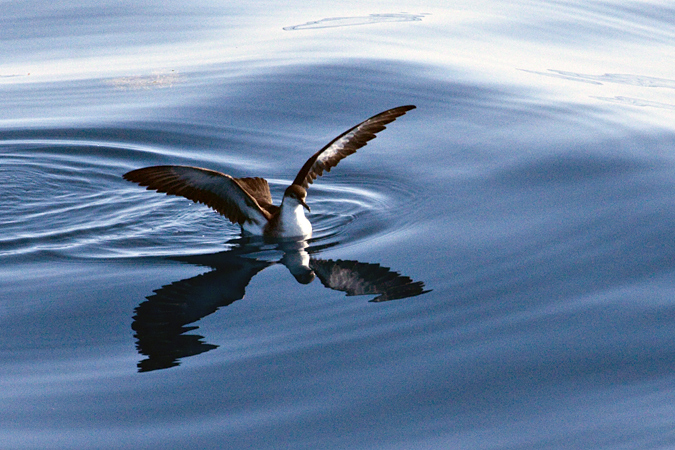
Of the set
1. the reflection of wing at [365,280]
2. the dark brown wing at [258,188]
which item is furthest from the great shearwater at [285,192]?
the reflection of wing at [365,280]

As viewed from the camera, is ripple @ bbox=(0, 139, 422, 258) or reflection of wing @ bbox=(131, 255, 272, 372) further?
ripple @ bbox=(0, 139, 422, 258)

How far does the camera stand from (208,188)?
7.39 metres

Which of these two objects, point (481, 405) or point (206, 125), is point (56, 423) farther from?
point (206, 125)

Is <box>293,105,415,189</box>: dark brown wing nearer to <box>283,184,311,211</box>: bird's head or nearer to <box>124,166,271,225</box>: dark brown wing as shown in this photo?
<box>283,184,311,211</box>: bird's head

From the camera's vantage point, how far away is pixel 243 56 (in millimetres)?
12961

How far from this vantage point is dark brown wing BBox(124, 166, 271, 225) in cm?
698

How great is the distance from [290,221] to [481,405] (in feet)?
9.50

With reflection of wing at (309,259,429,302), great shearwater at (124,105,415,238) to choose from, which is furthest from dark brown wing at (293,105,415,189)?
reflection of wing at (309,259,429,302)

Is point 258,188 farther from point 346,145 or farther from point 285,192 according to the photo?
point 346,145

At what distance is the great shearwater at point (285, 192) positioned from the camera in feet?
23.8

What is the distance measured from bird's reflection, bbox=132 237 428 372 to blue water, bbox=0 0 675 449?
24 mm

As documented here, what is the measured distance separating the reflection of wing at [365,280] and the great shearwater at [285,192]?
0.66 m

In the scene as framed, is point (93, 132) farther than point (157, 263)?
Yes

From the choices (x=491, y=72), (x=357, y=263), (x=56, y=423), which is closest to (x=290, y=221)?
(x=357, y=263)
